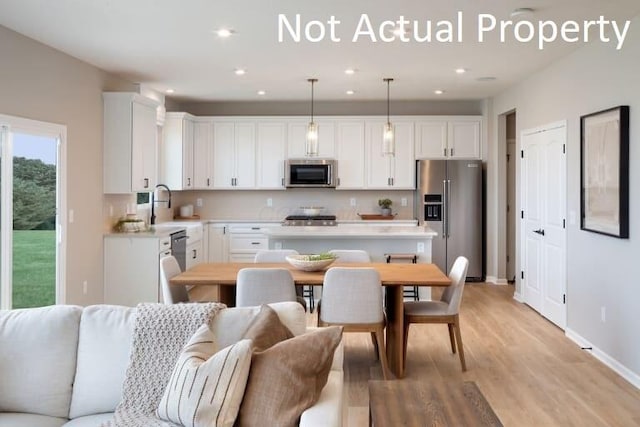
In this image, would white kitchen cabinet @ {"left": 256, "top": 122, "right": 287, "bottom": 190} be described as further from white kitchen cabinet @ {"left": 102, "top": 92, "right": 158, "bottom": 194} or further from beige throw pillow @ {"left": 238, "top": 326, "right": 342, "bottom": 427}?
beige throw pillow @ {"left": 238, "top": 326, "right": 342, "bottom": 427}

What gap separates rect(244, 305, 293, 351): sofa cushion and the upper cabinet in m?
6.15

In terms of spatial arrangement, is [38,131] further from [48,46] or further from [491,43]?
[491,43]

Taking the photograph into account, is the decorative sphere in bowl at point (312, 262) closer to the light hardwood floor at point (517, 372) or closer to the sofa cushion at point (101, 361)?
the light hardwood floor at point (517, 372)

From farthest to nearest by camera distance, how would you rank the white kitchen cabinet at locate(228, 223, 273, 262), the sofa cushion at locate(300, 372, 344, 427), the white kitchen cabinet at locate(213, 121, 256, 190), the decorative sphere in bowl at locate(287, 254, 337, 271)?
the white kitchen cabinet at locate(213, 121, 256, 190)
the white kitchen cabinet at locate(228, 223, 273, 262)
the decorative sphere in bowl at locate(287, 254, 337, 271)
the sofa cushion at locate(300, 372, 344, 427)

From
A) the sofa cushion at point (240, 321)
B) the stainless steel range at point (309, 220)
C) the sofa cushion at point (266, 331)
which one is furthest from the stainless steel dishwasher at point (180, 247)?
the sofa cushion at point (266, 331)

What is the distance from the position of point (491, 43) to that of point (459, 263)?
206cm

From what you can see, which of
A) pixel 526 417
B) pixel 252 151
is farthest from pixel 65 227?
pixel 526 417

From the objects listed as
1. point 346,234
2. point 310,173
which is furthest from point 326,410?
point 310,173

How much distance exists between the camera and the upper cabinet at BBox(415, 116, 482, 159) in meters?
8.03

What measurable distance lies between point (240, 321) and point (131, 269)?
3848 millimetres

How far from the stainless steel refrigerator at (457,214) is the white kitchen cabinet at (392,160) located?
473 mm

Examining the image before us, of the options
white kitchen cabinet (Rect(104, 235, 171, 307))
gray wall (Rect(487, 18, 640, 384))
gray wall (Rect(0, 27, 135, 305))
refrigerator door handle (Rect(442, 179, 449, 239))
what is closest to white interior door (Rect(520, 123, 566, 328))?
gray wall (Rect(487, 18, 640, 384))

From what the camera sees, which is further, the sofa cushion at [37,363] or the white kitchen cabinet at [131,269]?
the white kitchen cabinet at [131,269]

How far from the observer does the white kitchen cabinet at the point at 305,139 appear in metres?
8.12
